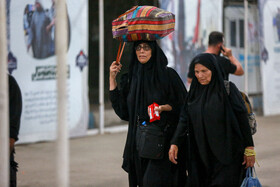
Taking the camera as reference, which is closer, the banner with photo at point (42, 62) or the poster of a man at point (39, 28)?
Result: the banner with photo at point (42, 62)

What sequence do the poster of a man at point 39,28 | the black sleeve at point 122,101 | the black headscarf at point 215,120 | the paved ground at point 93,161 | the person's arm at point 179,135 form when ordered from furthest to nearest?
the poster of a man at point 39,28, the paved ground at point 93,161, the black sleeve at point 122,101, the person's arm at point 179,135, the black headscarf at point 215,120

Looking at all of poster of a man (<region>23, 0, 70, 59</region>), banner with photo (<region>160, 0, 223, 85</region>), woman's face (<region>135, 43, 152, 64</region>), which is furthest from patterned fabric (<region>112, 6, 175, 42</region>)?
banner with photo (<region>160, 0, 223, 85</region>)

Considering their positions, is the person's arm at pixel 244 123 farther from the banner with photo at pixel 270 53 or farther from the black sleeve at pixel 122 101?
the banner with photo at pixel 270 53

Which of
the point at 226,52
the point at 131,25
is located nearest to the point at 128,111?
the point at 131,25

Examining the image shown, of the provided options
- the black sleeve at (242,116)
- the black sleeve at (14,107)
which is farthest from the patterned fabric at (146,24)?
the black sleeve at (14,107)

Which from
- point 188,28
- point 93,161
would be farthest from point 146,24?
point 188,28

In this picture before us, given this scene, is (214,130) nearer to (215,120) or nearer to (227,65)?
(215,120)

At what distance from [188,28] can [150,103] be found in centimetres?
695

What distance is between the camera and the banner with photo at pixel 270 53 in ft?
44.5

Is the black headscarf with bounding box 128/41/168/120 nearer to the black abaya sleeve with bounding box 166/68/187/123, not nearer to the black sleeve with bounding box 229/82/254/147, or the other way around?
the black abaya sleeve with bounding box 166/68/187/123

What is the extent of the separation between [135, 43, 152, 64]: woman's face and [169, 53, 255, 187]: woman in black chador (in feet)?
1.39

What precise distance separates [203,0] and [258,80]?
260 centimetres

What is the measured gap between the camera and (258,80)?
45.7 feet

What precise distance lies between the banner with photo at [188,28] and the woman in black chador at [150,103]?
19.8 feet
